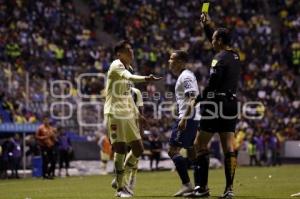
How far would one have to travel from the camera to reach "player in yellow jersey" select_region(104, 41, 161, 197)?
14.6m

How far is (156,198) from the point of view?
46.5 feet

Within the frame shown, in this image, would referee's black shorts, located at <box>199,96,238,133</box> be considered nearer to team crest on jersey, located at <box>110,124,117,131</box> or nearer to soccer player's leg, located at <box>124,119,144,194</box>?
soccer player's leg, located at <box>124,119,144,194</box>

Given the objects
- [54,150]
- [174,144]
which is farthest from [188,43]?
[174,144]

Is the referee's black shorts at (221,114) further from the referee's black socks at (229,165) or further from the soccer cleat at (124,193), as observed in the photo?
the soccer cleat at (124,193)

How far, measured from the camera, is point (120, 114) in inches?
574

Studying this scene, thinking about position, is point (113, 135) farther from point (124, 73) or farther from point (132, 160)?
point (124, 73)

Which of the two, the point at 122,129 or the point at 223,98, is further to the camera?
the point at 122,129

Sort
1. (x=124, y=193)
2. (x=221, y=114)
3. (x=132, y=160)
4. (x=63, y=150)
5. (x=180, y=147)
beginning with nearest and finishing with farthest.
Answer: (x=221, y=114)
(x=124, y=193)
(x=180, y=147)
(x=132, y=160)
(x=63, y=150)

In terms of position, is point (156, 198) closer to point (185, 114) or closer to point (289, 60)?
point (185, 114)

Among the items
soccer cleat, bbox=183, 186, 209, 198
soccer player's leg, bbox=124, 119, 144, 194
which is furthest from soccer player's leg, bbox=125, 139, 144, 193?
soccer cleat, bbox=183, 186, 209, 198

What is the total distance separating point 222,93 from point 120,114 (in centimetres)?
200

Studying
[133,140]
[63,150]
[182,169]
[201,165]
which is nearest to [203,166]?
[201,165]

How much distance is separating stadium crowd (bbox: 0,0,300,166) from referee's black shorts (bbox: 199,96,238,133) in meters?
17.4

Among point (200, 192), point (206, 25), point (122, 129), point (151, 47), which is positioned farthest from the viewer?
point (151, 47)
